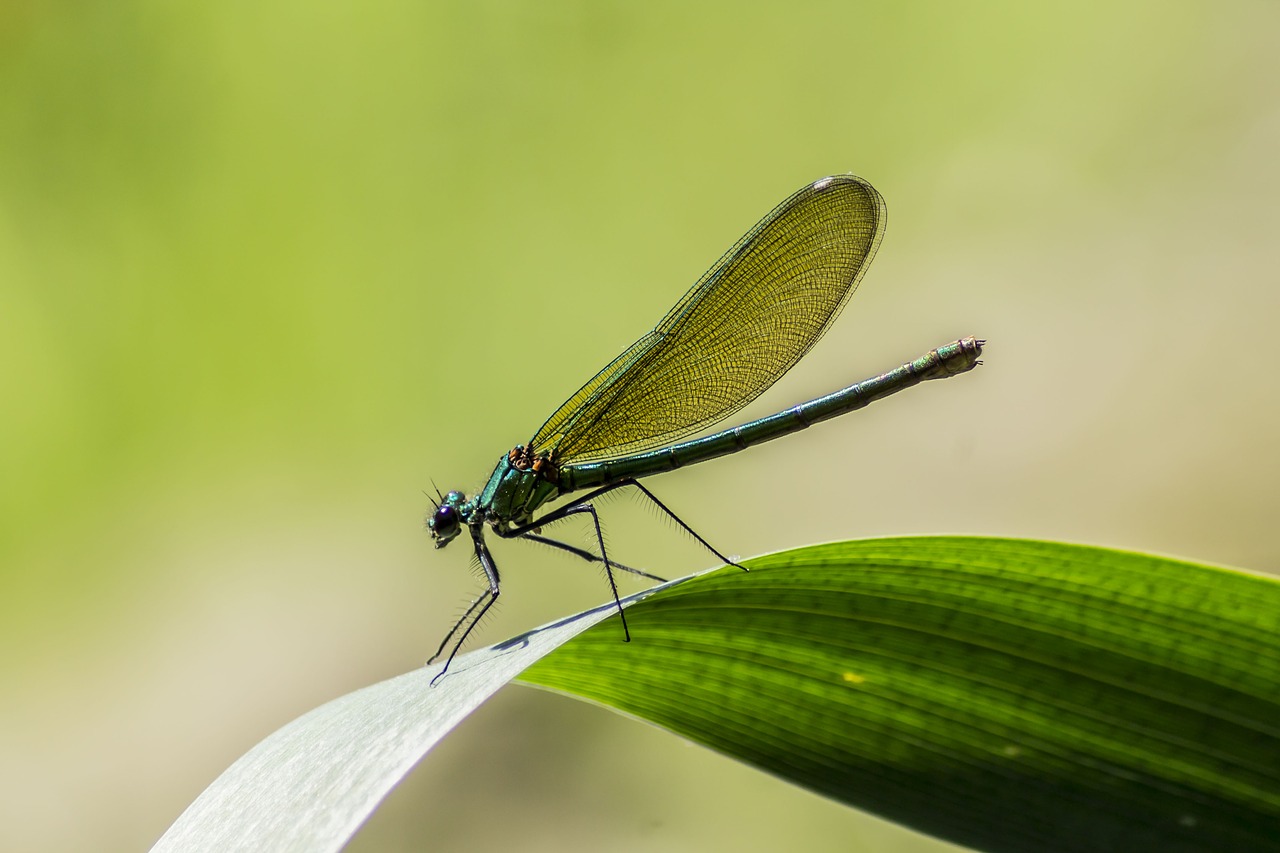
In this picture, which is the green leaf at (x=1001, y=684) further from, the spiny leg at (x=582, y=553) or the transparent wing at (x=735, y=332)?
the transparent wing at (x=735, y=332)

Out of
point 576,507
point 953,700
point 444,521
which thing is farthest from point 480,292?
point 953,700

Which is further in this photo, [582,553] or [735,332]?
[735,332]

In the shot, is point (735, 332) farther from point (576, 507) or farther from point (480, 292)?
point (480, 292)

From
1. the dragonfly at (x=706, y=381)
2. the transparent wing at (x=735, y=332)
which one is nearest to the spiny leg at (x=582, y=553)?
the dragonfly at (x=706, y=381)

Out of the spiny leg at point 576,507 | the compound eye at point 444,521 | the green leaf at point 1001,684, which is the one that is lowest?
the green leaf at point 1001,684

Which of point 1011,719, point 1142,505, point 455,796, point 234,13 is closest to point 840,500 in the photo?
point 1142,505

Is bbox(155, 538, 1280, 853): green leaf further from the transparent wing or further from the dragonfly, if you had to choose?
the transparent wing

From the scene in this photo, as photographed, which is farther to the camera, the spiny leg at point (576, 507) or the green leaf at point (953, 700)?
the spiny leg at point (576, 507)
